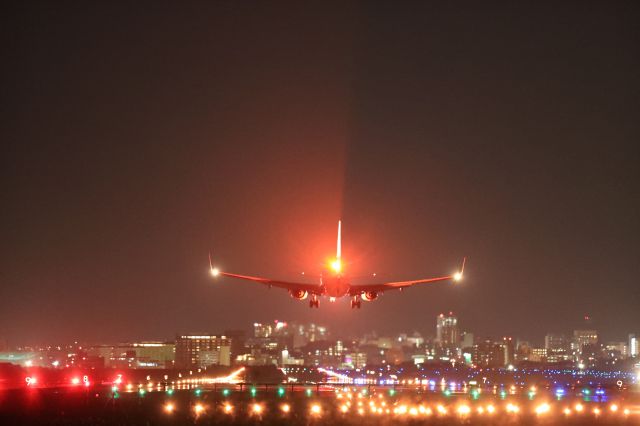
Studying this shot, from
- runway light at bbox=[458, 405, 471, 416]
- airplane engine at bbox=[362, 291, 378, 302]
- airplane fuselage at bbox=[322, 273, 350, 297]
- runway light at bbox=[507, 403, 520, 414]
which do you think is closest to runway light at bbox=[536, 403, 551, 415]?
runway light at bbox=[507, 403, 520, 414]

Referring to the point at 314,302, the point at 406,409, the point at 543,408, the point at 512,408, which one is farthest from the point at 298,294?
the point at 543,408

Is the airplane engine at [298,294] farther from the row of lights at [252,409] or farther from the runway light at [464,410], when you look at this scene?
the runway light at [464,410]

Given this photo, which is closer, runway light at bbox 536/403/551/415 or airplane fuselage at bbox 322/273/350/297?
runway light at bbox 536/403/551/415

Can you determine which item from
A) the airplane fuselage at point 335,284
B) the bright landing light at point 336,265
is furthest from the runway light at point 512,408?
the bright landing light at point 336,265

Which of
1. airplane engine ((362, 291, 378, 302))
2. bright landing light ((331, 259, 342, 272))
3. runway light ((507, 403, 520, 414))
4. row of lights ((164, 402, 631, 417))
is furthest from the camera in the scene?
airplane engine ((362, 291, 378, 302))

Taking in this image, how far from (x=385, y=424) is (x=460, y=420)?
6890mm

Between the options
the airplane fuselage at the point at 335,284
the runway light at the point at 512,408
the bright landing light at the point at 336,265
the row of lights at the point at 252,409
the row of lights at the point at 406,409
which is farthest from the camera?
the bright landing light at the point at 336,265

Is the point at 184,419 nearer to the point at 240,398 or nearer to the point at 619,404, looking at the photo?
the point at 240,398

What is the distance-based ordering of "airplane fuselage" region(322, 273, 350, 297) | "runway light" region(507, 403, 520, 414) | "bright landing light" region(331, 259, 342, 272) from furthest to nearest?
"bright landing light" region(331, 259, 342, 272) < "airplane fuselage" region(322, 273, 350, 297) < "runway light" region(507, 403, 520, 414)

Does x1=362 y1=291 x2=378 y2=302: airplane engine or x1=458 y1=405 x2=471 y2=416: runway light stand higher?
x1=362 y1=291 x2=378 y2=302: airplane engine

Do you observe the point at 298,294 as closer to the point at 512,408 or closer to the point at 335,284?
the point at 335,284

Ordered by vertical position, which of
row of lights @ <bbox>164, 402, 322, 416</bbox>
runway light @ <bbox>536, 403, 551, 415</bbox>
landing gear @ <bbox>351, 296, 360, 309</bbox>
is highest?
landing gear @ <bbox>351, 296, 360, 309</bbox>

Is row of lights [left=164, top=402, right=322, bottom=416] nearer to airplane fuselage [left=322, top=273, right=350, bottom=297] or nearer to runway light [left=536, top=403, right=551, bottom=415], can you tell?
airplane fuselage [left=322, top=273, right=350, bottom=297]

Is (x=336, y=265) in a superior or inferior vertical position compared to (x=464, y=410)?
superior
